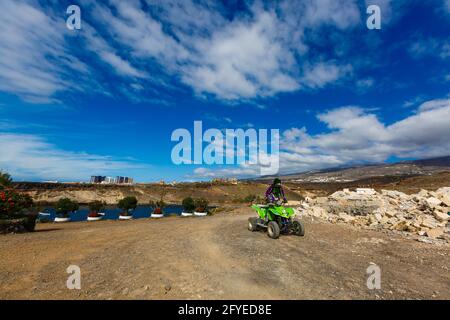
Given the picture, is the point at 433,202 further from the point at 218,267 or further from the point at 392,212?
the point at 218,267

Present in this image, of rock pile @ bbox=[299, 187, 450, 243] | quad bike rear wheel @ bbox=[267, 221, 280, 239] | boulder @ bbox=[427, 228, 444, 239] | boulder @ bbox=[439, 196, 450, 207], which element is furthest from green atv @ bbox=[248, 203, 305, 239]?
boulder @ bbox=[439, 196, 450, 207]

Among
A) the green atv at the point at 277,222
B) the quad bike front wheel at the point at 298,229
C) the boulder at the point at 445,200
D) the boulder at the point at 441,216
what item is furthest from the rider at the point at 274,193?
the boulder at the point at 445,200

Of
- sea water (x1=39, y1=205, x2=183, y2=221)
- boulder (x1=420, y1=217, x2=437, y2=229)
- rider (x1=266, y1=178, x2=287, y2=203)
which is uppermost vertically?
rider (x1=266, y1=178, x2=287, y2=203)

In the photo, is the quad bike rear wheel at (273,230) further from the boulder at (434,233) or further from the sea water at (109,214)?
the sea water at (109,214)

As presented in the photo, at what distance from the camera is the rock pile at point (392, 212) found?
16.6m

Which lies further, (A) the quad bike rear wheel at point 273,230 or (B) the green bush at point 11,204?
(B) the green bush at point 11,204

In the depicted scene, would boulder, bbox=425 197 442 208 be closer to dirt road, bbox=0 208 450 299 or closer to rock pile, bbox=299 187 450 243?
rock pile, bbox=299 187 450 243

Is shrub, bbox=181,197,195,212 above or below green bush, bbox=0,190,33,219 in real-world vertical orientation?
below

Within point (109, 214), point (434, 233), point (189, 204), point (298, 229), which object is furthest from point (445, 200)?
point (109, 214)

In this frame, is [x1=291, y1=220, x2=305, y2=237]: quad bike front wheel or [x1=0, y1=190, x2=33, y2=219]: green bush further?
[x1=0, y1=190, x2=33, y2=219]: green bush

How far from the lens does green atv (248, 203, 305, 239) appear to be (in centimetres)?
1307

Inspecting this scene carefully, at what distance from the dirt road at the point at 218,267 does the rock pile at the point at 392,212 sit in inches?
149

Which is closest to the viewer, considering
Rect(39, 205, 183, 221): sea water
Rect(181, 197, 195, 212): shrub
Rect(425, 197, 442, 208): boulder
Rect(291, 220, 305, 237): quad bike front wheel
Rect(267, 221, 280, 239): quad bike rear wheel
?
Rect(267, 221, 280, 239): quad bike rear wheel

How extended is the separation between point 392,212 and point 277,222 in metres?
11.5
